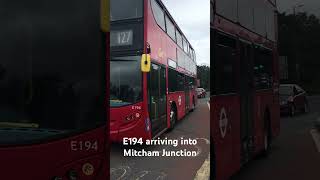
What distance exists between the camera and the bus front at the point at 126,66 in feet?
11.5

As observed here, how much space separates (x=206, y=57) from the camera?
407cm

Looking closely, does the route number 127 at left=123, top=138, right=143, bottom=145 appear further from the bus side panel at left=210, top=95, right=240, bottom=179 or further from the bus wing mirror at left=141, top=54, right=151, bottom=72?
the bus side panel at left=210, top=95, right=240, bottom=179

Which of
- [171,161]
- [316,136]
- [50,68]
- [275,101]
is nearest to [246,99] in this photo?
[275,101]

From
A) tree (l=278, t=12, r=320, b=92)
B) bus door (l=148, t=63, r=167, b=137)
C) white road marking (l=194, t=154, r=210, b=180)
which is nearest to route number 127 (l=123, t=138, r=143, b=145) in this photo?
bus door (l=148, t=63, r=167, b=137)

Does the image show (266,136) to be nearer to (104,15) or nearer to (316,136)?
(316,136)

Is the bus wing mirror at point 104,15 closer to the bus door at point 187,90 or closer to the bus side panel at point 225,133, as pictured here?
the bus door at point 187,90

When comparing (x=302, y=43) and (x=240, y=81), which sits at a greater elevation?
(x=302, y=43)

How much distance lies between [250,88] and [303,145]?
19.2 ft

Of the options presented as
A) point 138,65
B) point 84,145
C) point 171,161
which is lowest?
point 171,161

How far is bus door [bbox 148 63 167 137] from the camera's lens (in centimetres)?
368

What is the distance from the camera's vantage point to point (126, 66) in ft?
11.5

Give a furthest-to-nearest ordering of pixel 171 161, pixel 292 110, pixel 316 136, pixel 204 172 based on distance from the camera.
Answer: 1. pixel 292 110
2. pixel 316 136
3. pixel 204 172
4. pixel 171 161

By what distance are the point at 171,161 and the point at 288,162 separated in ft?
22.3

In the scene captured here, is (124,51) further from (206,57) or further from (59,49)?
(206,57)
